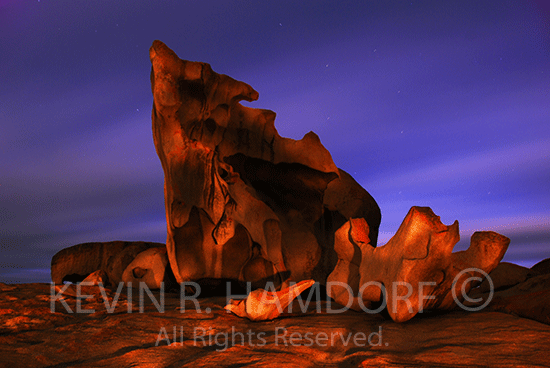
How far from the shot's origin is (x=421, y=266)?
446cm

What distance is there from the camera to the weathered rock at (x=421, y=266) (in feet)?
14.6

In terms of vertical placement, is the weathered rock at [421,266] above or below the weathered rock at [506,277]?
above

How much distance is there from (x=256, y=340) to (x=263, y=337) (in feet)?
0.48

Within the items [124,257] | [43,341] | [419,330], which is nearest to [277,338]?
[419,330]

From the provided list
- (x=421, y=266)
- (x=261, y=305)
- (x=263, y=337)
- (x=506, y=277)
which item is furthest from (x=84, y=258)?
(x=506, y=277)

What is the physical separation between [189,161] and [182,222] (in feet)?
4.75

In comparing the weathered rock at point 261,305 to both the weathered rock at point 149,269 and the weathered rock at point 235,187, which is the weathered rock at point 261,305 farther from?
the weathered rock at point 149,269

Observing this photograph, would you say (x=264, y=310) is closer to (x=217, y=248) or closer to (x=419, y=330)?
(x=419, y=330)

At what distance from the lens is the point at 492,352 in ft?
10.2

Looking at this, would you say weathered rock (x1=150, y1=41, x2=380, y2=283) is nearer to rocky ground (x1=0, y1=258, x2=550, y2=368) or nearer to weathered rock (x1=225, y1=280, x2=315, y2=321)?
weathered rock (x1=225, y1=280, x2=315, y2=321)

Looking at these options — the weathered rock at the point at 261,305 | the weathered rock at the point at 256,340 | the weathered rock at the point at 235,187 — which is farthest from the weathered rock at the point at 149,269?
the weathered rock at the point at 261,305

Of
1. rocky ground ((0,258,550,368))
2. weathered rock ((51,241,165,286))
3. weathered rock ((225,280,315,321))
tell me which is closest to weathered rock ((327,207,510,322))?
rocky ground ((0,258,550,368))

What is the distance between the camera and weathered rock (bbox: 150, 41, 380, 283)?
26.0 ft

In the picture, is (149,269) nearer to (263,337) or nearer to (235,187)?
(235,187)
